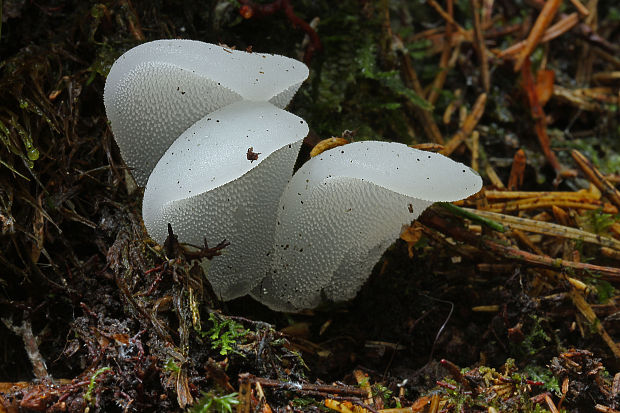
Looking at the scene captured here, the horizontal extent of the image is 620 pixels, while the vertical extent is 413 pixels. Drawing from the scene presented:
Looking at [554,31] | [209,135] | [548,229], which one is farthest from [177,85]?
[554,31]

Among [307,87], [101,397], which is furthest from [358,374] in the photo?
[307,87]

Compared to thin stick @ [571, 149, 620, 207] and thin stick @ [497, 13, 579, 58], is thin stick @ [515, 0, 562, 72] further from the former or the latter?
thin stick @ [571, 149, 620, 207]

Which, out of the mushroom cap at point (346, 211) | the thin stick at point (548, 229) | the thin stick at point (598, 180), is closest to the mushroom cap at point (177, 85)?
the mushroom cap at point (346, 211)

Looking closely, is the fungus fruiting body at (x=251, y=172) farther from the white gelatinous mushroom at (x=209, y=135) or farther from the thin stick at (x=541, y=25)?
the thin stick at (x=541, y=25)

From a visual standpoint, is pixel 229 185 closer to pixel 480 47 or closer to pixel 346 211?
pixel 346 211

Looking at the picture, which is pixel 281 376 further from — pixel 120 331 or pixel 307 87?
pixel 307 87

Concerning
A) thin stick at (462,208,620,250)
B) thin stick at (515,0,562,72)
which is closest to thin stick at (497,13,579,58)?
thin stick at (515,0,562,72)

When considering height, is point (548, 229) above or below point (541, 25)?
below
